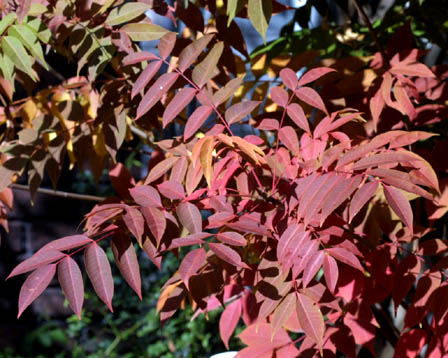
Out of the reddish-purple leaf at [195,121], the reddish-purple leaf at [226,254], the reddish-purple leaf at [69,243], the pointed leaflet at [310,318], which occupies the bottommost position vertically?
the pointed leaflet at [310,318]

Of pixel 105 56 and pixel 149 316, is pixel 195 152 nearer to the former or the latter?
pixel 105 56

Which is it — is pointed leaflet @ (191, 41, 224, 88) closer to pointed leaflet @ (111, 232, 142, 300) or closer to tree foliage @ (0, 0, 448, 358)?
tree foliage @ (0, 0, 448, 358)

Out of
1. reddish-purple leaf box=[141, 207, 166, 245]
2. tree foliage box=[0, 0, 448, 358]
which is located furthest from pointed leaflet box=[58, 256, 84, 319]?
reddish-purple leaf box=[141, 207, 166, 245]

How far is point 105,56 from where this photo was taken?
87 cm

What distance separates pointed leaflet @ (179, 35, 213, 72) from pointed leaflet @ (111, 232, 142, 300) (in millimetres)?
288

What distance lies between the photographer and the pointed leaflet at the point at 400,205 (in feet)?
2.09

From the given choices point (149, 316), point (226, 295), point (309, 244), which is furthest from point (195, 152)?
point (149, 316)

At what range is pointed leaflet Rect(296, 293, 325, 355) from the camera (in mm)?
679

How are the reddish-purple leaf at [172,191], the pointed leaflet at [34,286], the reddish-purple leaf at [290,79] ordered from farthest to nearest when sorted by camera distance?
the reddish-purple leaf at [290,79]
the reddish-purple leaf at [172,191]
the pointed leaflet at [34,286]

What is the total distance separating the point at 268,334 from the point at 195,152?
1.22ft

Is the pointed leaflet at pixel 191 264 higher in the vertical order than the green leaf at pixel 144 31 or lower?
lower

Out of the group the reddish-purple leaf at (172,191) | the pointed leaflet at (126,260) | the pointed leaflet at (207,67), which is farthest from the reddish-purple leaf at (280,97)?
the pointed leaflet at (126,260)

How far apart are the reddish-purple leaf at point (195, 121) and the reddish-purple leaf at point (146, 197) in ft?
0.33

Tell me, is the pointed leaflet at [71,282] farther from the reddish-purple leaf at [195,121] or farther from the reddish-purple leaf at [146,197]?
the reddish-purple leaf at [195,121]
